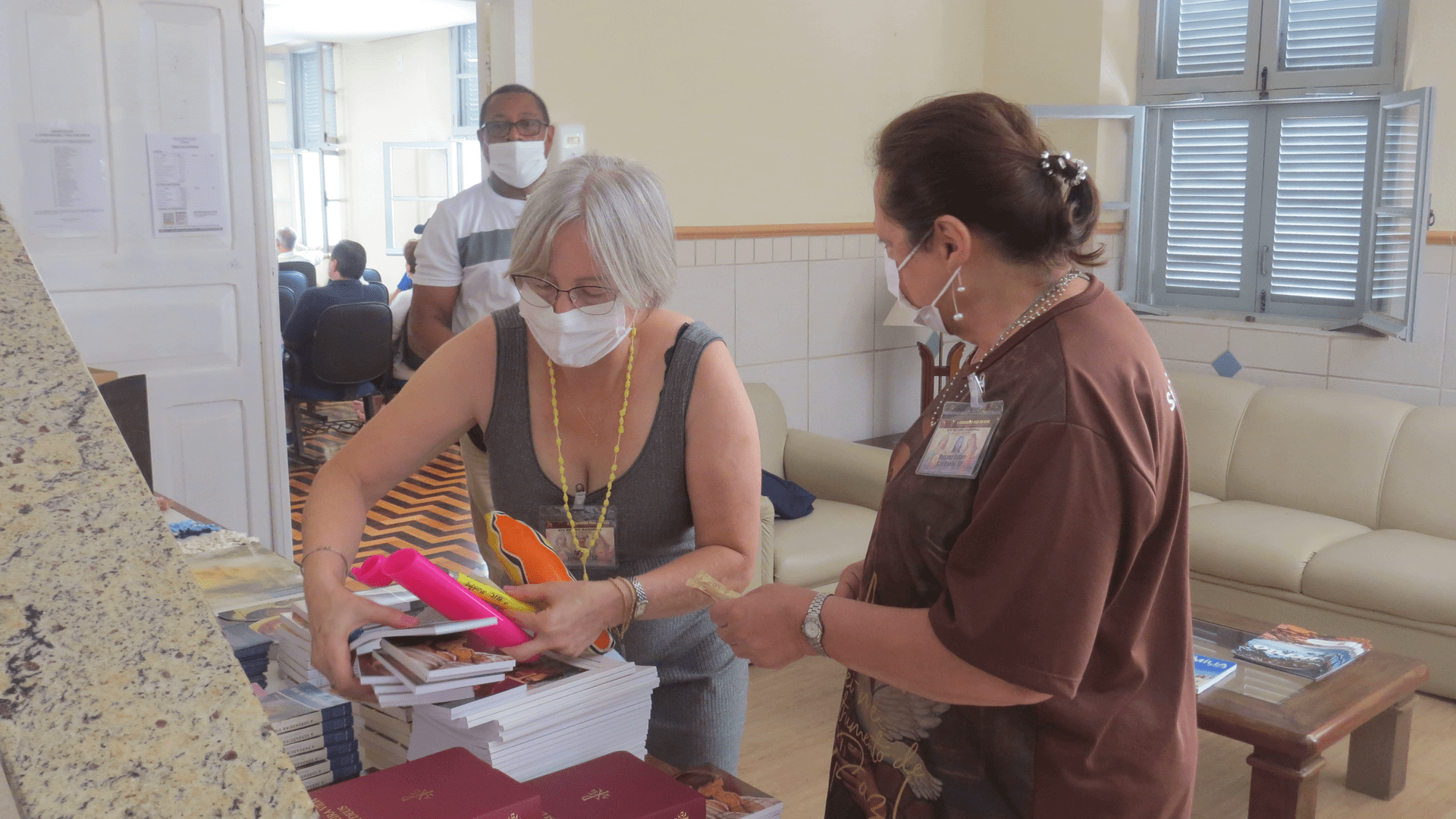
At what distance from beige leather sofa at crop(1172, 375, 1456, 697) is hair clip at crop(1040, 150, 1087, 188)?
3.01 m

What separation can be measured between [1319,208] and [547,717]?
4739mm

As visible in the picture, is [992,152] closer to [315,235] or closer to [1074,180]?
[1074,180]

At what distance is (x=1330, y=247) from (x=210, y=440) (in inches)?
171

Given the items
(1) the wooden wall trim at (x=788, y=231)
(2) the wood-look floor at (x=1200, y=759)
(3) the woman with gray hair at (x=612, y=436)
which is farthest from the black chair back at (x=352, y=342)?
(3) the woman with gray hair at (x=612, y=436)

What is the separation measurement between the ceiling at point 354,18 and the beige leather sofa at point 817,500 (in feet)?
16.2

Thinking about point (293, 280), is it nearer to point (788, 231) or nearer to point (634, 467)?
point (788, 231)

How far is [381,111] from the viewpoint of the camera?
10539 mm

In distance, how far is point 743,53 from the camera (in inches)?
184

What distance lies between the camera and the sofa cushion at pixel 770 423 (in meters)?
4.55

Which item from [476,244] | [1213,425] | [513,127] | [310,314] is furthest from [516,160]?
[310,314]

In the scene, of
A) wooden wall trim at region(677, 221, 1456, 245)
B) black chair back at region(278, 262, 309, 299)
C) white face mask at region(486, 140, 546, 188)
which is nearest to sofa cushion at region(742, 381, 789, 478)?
wooden wall trim at region(677, 221, 1456, 245)

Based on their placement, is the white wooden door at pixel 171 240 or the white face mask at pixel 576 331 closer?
the white face mask at pixel 576 331

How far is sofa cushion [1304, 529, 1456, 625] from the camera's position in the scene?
3580 mm

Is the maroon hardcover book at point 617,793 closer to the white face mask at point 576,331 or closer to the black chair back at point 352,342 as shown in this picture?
the white face mask at point 576,331
